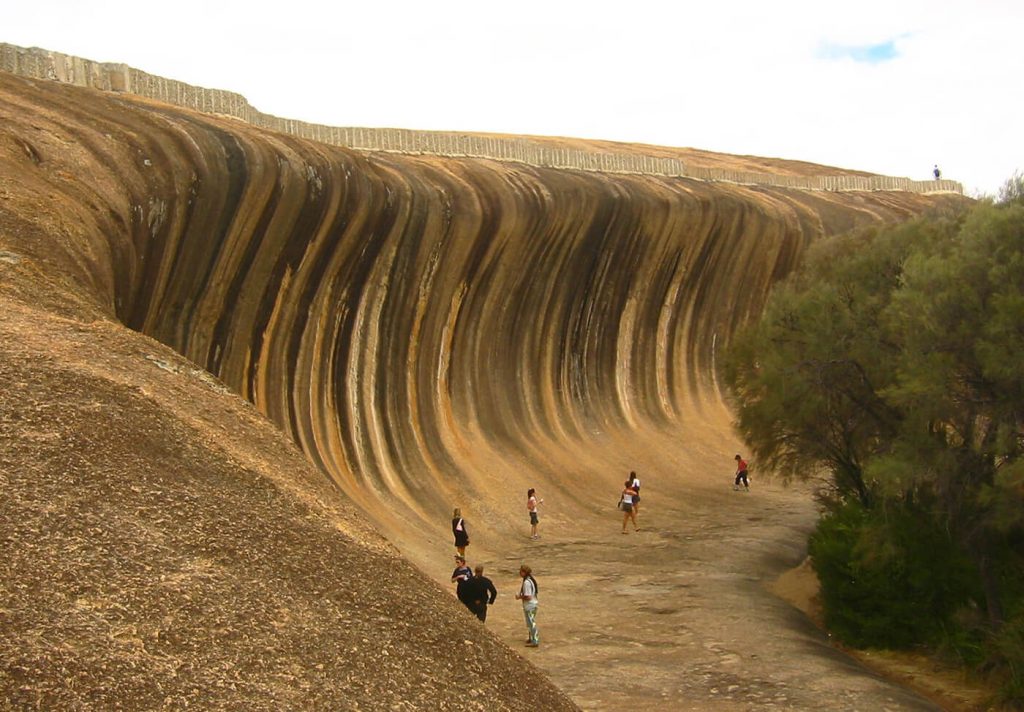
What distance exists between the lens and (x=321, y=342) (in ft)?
90.5

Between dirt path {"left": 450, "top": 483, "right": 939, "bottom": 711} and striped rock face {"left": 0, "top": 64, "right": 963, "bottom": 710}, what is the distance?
2.08m

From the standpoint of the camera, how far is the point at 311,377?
88.6 feet

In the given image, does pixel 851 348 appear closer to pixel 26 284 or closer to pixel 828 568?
pixel 828 568

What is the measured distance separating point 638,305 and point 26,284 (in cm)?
2879

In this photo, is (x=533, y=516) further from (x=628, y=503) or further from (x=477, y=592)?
(x=477, y=592)

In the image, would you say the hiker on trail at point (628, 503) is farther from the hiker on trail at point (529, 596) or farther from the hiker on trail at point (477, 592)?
the hiker on trail at point (477, 592)

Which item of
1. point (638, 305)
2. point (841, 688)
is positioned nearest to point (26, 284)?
point (841, 688)

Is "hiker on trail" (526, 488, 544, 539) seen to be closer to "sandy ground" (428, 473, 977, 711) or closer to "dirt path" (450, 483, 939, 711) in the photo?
"sandy ground" (428, 473, 977, 711)

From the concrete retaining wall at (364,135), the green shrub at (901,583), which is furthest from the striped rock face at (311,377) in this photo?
the green shrub at (901,583)

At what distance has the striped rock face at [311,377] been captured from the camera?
797 cm

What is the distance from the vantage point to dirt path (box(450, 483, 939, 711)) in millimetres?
15359

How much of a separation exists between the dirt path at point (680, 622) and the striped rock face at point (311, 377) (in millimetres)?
2081

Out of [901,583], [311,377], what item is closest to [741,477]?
[311,377]

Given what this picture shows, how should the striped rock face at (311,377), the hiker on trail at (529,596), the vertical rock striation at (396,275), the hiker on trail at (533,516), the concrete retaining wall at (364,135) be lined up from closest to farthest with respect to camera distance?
the striped rock face at (311,377), the hiker on trail at (529,596), the vertical rock striation at (396,275), the concrete retaining wall at (364,135), the hiker on trail at (533,516)
